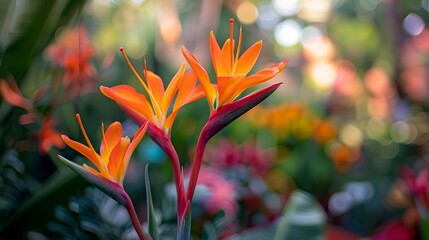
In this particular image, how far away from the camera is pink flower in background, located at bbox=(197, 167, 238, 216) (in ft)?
2.22

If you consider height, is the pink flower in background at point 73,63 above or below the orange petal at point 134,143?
below

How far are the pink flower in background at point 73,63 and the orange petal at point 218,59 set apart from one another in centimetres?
36

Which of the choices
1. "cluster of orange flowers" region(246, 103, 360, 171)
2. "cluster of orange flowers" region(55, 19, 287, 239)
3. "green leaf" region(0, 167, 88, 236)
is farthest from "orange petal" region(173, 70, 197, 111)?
"cluster of orange flowers" region(246, 103, 360, 171)

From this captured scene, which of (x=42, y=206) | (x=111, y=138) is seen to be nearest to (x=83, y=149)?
(x=111, y=138)

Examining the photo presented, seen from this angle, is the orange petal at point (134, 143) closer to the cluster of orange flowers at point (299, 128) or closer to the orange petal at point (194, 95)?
the orange petal at point (194, 95)

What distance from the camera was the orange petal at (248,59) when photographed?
0.31 metres

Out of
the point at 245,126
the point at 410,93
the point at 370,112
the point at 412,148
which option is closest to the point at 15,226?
the point at 245,126

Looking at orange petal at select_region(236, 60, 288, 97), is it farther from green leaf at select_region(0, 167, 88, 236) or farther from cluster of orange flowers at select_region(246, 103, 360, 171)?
cluster of orange flowers at select_region(246, 103, 360, 171)

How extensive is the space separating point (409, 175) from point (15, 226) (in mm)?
477

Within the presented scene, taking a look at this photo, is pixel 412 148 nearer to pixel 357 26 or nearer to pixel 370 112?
pixel 370 112

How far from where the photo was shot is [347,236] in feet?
2.55

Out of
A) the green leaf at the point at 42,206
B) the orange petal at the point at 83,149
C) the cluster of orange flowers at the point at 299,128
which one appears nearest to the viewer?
the orange petal at the point at 83,149

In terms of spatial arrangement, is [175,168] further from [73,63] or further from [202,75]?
[73,63]

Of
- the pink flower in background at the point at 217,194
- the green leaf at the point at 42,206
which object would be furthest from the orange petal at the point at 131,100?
the pink flower in background at the point at 217,194
